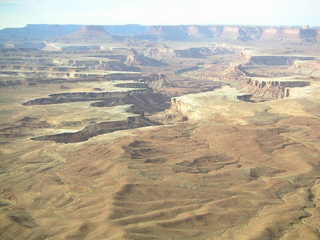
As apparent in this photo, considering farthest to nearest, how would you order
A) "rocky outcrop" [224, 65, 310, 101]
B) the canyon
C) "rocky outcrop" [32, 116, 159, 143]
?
"rocky outcrop" [224, 65, 310, 101] → "rocky outcrop" [32, 116, 159, 143] → the canyon

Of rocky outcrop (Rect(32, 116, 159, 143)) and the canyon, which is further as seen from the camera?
rocky outcrop (Rect(32, 116, 159, 143))

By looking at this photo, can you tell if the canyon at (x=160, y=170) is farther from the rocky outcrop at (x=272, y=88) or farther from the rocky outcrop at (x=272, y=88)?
the rocky outcrop at (x=272, y=88)

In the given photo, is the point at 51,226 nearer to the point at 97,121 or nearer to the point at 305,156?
the point at 305,156

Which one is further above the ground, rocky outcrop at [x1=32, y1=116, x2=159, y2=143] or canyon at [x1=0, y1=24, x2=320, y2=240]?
canyon at [x1=0, y1=24, x2=320, y2=240]

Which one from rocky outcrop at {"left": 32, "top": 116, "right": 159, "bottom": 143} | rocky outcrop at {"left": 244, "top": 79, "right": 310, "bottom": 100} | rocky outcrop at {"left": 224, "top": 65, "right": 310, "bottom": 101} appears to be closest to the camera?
rocky outcrop at {"left": 32, "top": 116, "right": 159, "bottom": 143}

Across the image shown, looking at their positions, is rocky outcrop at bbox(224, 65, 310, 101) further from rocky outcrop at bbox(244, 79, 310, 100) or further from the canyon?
the canyon

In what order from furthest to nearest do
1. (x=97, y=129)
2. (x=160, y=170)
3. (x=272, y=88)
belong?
(x=272, y=88) → (x=97, y=129) → (x=160, y=170)

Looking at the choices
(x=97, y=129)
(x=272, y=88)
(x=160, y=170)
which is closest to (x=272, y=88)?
(x=272, y=88)

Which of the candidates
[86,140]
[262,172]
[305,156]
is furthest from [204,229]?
[86,140]

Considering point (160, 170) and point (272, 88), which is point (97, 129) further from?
point (272, 88)

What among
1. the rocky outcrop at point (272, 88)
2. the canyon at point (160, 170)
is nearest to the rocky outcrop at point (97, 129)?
the canyon at point (160, 170)

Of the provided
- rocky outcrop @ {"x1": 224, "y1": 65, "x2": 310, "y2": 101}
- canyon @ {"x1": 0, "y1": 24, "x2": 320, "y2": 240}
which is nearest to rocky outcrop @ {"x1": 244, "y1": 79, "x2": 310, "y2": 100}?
rocky outcrop @ {"x1": 224, "y1": 65, "x2": 310, "y2": 101}
